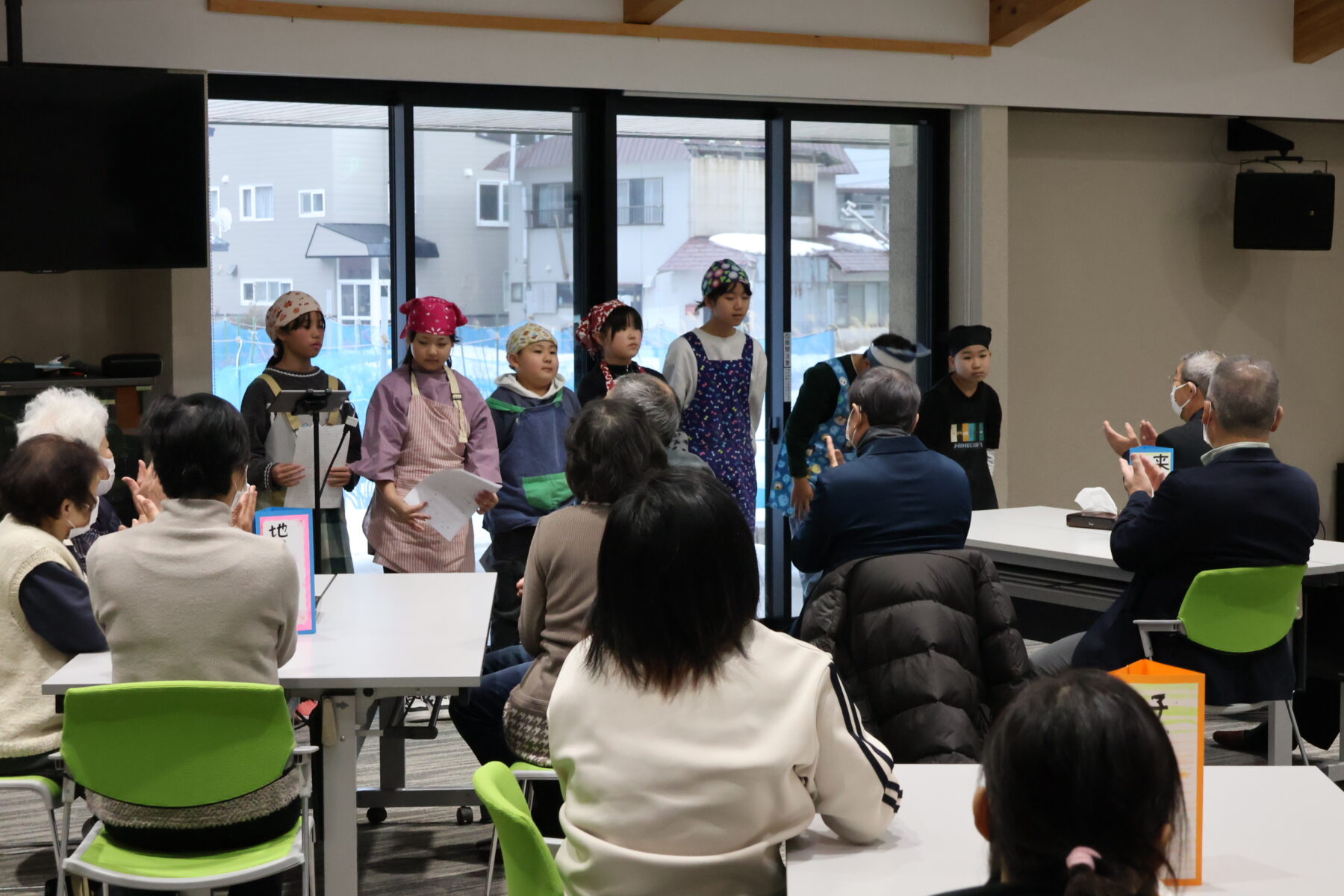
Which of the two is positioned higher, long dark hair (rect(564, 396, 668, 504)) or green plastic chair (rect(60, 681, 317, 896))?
long dark hair (rect(564, 396, 668, 504))

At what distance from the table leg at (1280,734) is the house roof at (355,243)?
378 cm

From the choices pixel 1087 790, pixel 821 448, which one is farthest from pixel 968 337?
pixel 1087 790

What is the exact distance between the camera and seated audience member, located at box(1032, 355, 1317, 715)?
3369mm

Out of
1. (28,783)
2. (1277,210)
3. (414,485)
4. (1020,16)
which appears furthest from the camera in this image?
(1277,210)

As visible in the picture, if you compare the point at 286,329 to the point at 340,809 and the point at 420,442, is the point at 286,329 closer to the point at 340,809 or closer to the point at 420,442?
the point at 420,442

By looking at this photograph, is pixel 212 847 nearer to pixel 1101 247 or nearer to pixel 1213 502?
pixel 1213 502

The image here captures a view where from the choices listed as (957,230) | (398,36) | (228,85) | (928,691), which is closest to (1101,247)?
(957,230)

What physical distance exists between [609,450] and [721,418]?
2592mm

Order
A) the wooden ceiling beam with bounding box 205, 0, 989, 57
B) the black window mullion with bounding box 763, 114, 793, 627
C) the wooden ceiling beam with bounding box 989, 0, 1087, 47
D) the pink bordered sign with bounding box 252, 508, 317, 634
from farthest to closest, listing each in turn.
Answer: the black window mullion with bounding box 763, 114, 793, 627 → the wooden ceiling beam with bounding box 989, 0, 1087, 47 → the wooden ceiling beam with bounding box 205, 0, 989, 57 → the pink bordered sign with bounding box 252, 508, 317, 634

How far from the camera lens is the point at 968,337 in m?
5.70

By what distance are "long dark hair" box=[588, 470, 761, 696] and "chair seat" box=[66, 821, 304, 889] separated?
104 cm

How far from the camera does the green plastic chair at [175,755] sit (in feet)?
7.84

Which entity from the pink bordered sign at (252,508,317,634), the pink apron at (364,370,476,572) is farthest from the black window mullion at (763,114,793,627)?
the pink bordered sign at (252,508,317,634)

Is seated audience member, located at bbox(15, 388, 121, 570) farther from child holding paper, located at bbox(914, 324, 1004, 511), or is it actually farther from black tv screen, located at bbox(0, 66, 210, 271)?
child holding paper, located at bbox(914, 324, 1004, 511)
